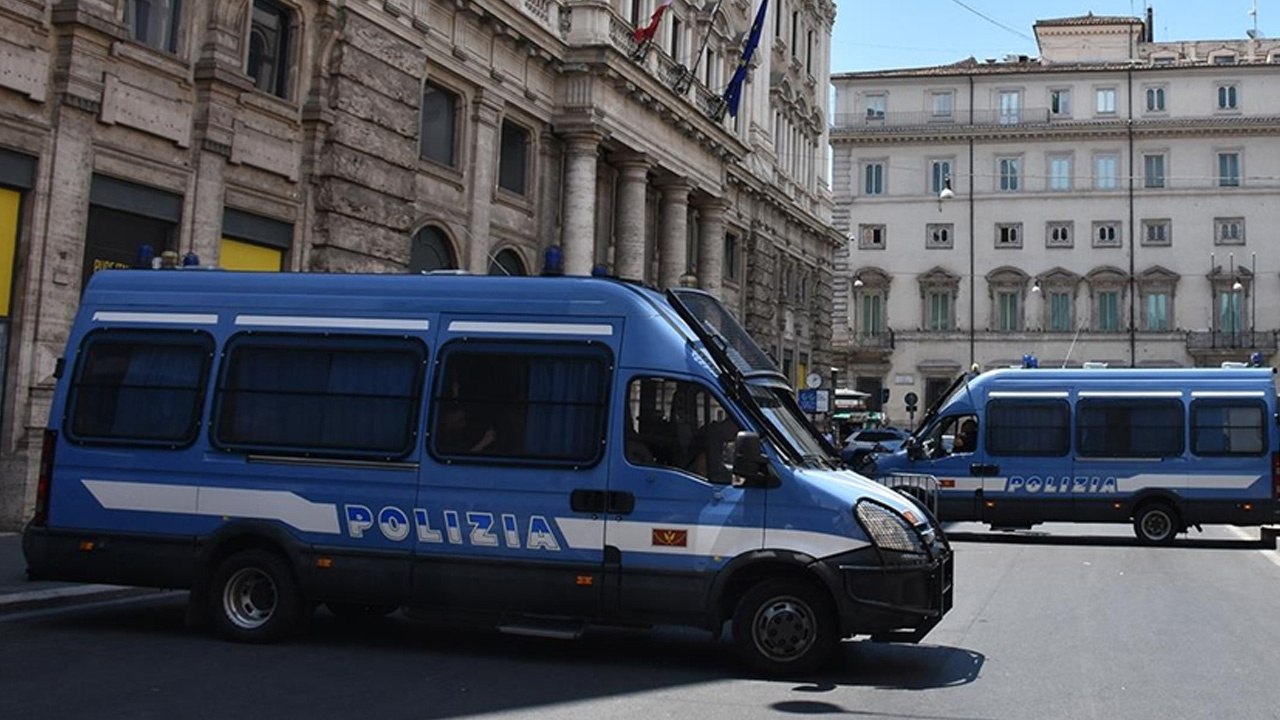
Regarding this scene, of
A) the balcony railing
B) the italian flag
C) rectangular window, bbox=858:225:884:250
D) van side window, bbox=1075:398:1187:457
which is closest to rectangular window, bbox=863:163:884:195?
rectangular window, bbox=858:225:884:250

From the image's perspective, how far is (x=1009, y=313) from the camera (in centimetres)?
6981

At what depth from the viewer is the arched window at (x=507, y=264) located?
25.6 m

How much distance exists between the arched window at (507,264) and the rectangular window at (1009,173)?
1931 inches

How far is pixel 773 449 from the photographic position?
9.09 meters

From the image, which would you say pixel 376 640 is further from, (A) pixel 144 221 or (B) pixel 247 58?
(B) pixel 247 58

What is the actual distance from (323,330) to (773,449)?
3.64 meters

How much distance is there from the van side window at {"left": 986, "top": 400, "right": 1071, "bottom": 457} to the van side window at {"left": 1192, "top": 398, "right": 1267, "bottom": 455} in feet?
6.66

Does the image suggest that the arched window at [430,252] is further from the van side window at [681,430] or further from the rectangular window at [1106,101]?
the rectangular window at [1106,101]

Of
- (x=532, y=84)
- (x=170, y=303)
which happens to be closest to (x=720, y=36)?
(x=532, y=84)

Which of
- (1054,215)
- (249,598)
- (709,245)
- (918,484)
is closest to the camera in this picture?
(249,598)

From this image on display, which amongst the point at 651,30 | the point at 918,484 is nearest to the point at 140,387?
the point at 918,484

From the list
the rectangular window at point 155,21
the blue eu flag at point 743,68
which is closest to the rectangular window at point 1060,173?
the blue eu flag at point 743,68

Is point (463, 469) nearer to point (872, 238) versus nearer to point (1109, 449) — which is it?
point (1109, 449)

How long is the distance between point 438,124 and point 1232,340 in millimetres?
54947
